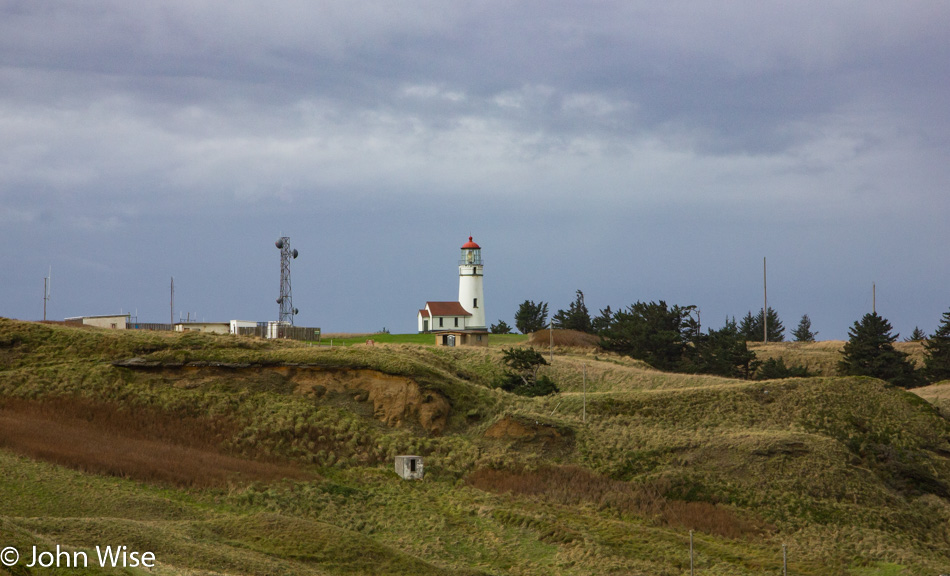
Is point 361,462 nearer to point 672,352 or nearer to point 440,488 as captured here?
point 440,488

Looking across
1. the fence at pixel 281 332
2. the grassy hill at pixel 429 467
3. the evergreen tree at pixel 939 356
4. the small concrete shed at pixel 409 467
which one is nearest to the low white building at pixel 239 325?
the fence at pixel 281 332

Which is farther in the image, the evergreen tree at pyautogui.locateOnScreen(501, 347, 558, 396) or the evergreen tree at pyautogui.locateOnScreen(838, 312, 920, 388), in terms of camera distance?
the evergreen tree at pyautogui.locateOnScreen(838, 312, 920, 388)

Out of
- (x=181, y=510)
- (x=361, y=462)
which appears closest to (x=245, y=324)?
(x=361, y=462)

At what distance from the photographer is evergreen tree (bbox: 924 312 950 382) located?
67.2 metres

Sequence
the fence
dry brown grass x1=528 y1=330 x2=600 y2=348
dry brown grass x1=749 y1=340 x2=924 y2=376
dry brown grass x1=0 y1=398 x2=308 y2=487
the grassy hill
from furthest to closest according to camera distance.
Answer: dry brown grass x1=528 y1=330 x2=600 y2=348 → dry brown grass x1=749 y1=340 x2=924 y2=376 → the fence → dry brown grass x1=0 y1=398 x2=308 y2=487 → the grassy hill

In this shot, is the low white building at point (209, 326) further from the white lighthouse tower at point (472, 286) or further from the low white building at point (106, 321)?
the white lighthouse tower at point (472, 286)

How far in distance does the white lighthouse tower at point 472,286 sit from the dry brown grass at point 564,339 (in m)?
13.2

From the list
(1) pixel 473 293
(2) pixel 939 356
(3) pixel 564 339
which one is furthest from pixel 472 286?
(2) pixel 939 356

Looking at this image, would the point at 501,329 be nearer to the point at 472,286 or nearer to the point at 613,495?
the point at 472,286

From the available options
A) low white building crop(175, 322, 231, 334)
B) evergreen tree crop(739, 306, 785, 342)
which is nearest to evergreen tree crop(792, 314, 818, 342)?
evergreen tree crop(739, 306, 785, 342)

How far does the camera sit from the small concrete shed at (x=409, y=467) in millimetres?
38344

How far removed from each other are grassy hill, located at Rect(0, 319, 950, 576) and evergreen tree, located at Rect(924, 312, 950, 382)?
72.3 feet

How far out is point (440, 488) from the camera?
37.2 meters

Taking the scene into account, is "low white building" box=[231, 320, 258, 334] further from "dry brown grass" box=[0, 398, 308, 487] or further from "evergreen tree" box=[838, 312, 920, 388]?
"evergreen tree" box=[838, 312, 920, 388]
